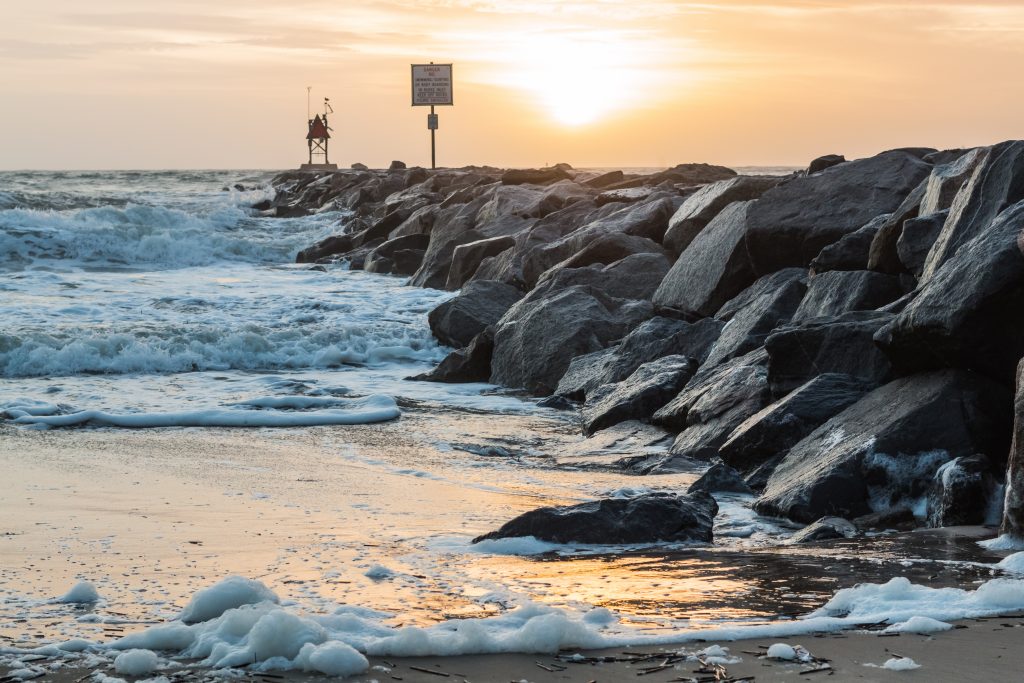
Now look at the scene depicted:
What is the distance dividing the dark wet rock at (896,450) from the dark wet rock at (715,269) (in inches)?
182

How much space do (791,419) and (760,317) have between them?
2.41 metres

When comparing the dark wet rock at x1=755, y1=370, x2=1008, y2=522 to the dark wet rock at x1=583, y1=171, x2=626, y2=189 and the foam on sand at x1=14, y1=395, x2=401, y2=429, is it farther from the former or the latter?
the dark wet rock at x1=583, y1=171, x2=626, y2=189

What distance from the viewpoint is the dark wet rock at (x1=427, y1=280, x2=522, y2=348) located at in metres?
14.1

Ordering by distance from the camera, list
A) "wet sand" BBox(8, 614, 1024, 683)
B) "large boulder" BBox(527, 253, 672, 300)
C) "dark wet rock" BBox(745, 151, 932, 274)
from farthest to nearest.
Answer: "large boulder" BBox(527, 253, 672, 300)
"dark wet rock" BBox(745, 151, 932, 274)
"wet sand" BBox(8, 614, 1024, 683)

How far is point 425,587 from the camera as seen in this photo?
474cm

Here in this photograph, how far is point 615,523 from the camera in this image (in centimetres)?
572

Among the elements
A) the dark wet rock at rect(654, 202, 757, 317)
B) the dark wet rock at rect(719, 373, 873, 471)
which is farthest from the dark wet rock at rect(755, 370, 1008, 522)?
the dark wet rock at rect(654, 202, 757, 317)

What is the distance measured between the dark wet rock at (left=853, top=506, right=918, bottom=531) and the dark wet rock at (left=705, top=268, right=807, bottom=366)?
10.7 feet

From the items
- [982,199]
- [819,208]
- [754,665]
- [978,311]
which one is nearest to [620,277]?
[819,208]

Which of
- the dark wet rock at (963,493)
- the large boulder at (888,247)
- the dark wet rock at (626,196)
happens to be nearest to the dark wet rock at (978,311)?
the dark wet rock at (963,493)

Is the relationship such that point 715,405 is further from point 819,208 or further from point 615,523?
point 819,208

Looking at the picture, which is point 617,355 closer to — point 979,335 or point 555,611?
point 979,335

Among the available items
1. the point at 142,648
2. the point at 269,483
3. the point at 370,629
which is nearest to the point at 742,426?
the point at 269,483

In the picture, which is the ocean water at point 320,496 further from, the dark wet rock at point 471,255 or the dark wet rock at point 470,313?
the dark wet rock at point 471,255
